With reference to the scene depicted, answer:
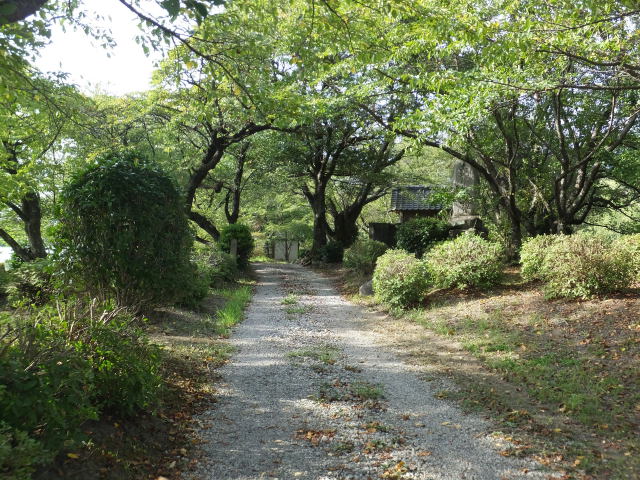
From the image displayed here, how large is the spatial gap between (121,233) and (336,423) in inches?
143

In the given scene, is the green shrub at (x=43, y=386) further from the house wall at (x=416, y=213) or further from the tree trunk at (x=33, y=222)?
→ the house wall at (x=416, y=213)

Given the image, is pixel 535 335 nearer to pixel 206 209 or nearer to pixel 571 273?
pixel 571 273

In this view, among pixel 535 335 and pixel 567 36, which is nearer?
pixel 567 36

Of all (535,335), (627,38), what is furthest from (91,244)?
(627,38)

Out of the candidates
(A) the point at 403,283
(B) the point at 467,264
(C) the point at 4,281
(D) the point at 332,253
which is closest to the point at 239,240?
(D) the point at 332,253

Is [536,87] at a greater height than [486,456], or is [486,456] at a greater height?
[536,87]

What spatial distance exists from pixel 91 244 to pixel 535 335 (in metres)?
6.94

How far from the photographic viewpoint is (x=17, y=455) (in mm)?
2393

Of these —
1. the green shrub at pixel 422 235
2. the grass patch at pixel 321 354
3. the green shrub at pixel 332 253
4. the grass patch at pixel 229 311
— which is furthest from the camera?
the green shrub at pixel 332 253

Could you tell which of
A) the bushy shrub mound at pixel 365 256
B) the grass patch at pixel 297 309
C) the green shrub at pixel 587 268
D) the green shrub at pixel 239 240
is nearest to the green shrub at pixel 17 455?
the grass patch at pixel 297 309

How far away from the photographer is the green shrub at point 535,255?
404 inches

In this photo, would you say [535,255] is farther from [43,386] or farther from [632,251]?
[43,386]

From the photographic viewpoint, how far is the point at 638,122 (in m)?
13.3

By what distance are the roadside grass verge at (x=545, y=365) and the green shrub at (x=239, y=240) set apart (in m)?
10.1
